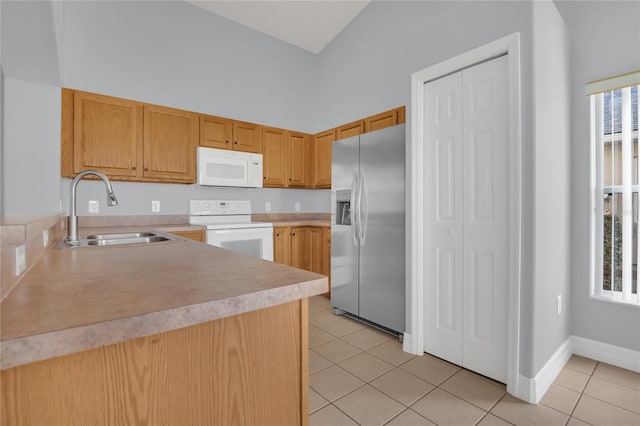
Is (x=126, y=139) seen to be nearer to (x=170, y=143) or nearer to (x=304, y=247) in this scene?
(x=170, y=143)

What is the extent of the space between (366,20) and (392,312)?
11.7 ft

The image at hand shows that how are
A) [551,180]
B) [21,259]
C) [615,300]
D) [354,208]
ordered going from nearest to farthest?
[21,259] → [551,180] → [615,300] → [354,208]

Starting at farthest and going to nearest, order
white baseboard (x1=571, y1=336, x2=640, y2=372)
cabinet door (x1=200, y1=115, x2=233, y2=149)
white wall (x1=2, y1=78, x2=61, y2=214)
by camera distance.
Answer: cabinet door (x1=200, y1=115, x2=233, y2=149) < white wall (x1=2, y1=78, x2=61, y2=214) < white baseboard (x1=571, y1=336, x2=640, y2=372)

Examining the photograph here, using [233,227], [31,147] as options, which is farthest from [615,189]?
[31,147]

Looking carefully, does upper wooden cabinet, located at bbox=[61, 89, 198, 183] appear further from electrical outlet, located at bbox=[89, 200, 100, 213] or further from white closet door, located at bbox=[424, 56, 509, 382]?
white closet door, located at bbox=[424, 56, 509, 382]

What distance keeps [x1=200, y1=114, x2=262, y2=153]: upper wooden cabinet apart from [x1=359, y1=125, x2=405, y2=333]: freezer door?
5.20 ft

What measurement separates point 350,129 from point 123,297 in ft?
11.7

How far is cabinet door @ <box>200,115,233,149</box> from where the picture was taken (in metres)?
3.48

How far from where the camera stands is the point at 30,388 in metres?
0.51

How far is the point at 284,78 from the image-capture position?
4.47 meters

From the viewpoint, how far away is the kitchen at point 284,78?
182cm

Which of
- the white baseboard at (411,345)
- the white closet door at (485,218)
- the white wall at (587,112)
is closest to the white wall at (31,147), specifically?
the white baseboard at (411,345)

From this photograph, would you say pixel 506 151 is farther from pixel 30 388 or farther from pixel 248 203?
pixel 248 203

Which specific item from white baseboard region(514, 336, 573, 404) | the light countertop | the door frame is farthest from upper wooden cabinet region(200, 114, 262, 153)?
white baseboard region(514, 336, 573, 404)
